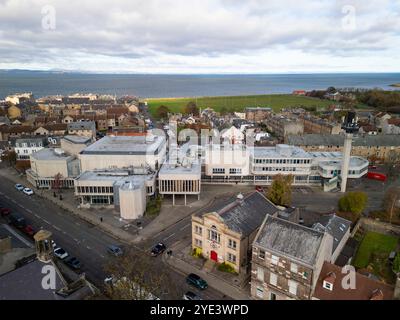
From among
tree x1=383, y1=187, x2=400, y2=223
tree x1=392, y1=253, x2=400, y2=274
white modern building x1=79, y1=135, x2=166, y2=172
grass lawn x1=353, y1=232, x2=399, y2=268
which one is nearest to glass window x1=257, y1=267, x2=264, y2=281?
grass lawn x1=353, y1=232, x2=399, y2=268

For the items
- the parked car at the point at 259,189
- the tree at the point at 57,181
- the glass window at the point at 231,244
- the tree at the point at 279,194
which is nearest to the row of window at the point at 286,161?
the parked car at the point at 259,189

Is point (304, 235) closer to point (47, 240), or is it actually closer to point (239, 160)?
point (47, 240)

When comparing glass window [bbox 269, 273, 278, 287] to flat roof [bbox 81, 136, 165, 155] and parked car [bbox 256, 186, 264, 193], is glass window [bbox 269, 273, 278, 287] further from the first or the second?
flat roof [bbox 81, 136, 165, 155]

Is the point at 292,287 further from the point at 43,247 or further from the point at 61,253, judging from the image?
the point at 61,253

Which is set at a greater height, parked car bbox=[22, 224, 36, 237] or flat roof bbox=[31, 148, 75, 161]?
flat roof bbox=[31, 148, 75, 161]

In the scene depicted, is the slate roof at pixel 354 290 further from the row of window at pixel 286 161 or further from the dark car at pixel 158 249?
the row of window at pixel 286 161
